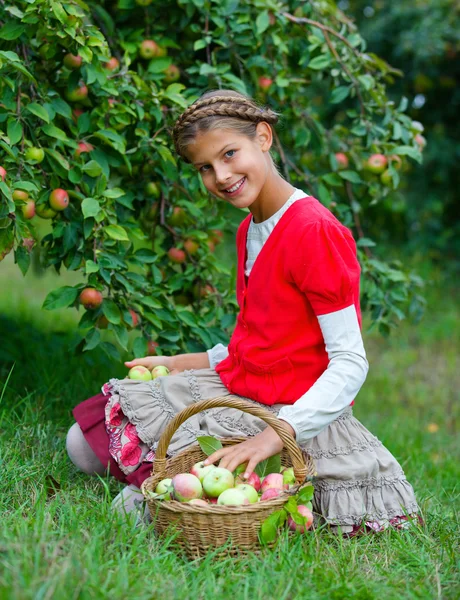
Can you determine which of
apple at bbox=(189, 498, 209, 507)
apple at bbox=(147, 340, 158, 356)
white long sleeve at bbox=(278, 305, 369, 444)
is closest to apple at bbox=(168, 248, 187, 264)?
apple at bbox=(147, 340, 158, 356)

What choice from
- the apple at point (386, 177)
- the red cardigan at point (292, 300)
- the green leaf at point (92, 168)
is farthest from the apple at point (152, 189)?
the apple at point (386, 177)

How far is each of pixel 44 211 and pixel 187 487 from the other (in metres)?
1.02

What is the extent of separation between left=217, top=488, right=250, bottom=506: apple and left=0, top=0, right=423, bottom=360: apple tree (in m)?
0.77

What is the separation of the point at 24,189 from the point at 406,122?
5.25 feet

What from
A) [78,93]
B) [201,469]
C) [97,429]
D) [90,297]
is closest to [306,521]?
[201,469]

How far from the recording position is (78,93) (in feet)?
7.85

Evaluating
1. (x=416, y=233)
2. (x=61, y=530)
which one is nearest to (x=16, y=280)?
(x=416, y=233)

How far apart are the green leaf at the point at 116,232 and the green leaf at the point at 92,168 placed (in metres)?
0.17

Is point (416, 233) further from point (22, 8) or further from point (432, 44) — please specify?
point (22, 8)

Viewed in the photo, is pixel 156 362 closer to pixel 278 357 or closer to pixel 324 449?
pixel 278 357

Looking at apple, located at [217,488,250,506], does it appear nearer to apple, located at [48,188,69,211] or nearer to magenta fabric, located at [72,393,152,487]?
magenta fabric, located at [72,393,152,487]

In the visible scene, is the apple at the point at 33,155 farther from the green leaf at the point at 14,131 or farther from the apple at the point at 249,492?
the apple at the point at 249,492

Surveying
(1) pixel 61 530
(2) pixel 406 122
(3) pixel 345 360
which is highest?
(2) pixel 406 122

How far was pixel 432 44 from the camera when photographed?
5.39m
